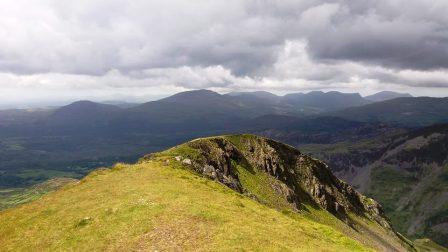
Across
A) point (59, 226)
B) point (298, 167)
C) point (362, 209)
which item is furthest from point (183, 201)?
point (362, 209)

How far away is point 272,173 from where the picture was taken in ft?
451

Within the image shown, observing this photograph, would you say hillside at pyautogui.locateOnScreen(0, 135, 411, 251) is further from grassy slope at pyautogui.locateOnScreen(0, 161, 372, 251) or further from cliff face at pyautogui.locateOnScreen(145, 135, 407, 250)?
cliff face at pyautogui.locateOnScreen(145, 135, 407, 250)

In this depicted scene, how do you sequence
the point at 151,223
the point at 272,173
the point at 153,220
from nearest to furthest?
the point at 151,223
the point at 153,220
the point at 272,173

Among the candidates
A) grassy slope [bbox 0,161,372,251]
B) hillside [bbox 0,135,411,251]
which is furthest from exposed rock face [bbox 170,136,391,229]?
grassy slope [bbox 0,161,372,251]

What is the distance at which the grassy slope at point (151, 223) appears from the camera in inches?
1619

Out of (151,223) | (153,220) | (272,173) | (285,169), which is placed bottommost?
(285,169)

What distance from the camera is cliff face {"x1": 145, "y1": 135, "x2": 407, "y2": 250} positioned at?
101256 millimetres

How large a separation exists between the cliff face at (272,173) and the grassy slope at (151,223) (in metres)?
32.6

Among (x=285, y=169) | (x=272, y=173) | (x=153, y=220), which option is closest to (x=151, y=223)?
(x=153, y=220)

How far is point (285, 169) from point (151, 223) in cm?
11013

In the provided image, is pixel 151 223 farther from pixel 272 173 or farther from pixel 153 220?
pixel 272 173

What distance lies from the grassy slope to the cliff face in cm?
3255

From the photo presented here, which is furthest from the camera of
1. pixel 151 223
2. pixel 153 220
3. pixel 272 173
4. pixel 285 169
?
pixel 285 169

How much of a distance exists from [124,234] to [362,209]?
174 m
